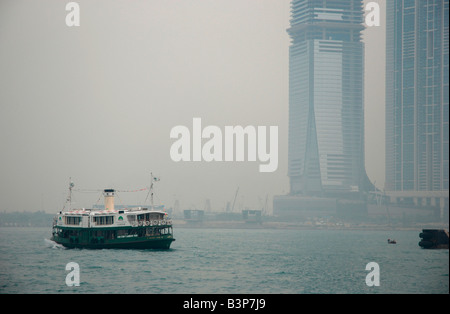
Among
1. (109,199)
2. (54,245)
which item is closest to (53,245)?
(54,245)

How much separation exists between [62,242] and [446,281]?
52.1 metres

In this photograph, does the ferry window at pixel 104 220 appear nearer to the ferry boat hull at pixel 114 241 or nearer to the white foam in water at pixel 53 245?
the ferry boat hull at pixel 114 241

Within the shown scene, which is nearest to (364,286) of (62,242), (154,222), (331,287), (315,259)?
(331,287)

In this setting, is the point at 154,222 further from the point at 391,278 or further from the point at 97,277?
the point at 391,278

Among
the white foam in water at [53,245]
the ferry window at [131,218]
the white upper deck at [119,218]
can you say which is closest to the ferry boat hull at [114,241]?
the white upper deck at [119,218]

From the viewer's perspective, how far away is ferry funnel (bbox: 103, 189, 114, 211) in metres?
92.4

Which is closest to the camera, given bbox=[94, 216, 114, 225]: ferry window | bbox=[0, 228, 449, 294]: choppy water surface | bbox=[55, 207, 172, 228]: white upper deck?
bbox=[0, 228, 449, 294]: choppy water surface

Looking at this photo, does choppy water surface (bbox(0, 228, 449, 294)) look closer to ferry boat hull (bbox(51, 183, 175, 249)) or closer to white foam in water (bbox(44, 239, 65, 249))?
ferry boat hull (bbox(51, 183, 175, 249))

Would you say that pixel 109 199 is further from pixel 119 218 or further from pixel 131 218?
pixel 131 218

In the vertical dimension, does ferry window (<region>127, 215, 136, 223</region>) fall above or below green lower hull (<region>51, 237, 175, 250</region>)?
above

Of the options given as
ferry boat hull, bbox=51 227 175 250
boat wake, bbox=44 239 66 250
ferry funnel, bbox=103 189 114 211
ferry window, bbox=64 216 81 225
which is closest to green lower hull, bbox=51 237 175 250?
ferry boat hull, bbox=51 227 175 250

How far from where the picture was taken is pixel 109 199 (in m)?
93.1

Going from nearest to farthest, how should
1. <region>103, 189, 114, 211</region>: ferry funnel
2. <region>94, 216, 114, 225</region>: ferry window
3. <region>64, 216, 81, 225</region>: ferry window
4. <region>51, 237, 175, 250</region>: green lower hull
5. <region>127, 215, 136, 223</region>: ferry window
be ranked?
<region>51, 237, 175, 250</region>: green lower hull, <region>127, 215, 136, 223</region>: ferry window, <region>94, 216, 114, 225</region>: ferry window, <region>64, 216, 81, 225</region>: ferry window, <region>103, 189, 114, 211</region>: ferry funnel

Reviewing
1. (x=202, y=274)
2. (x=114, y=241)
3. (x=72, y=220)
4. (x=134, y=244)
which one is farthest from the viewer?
(x=72, y=220)
